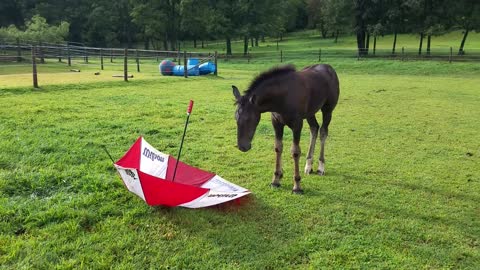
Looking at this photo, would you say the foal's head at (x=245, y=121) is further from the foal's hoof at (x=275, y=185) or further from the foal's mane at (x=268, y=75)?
the foal's hoof at (x=275, y=185)

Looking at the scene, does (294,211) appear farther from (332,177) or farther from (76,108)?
(76,108)

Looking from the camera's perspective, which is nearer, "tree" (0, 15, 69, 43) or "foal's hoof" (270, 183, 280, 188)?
"foal's hoof" (270, 183, 280, 188)

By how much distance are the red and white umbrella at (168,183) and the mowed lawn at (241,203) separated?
0.58ft

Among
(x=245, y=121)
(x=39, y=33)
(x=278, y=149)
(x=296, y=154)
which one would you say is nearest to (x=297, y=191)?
(x=296, y=154)

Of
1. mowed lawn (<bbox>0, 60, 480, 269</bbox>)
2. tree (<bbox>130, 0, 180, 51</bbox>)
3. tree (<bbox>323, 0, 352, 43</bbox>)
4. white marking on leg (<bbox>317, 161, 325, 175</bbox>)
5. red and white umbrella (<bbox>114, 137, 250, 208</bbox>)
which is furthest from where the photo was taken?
tree (<bbox>130, 0, 180, 51</bbox>)

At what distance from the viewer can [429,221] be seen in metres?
4.21

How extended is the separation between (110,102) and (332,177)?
772cm

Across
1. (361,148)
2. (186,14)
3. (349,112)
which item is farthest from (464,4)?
(361,148)

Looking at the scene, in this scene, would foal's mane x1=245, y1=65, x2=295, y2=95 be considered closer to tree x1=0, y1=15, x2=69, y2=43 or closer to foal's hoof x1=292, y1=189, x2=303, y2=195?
foal's hoof x1=292, y1=189, x2=303, y2=195

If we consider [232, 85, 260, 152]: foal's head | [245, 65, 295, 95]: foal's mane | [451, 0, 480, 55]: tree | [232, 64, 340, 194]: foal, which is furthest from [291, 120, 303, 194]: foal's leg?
[451, 0, 480, 55]: tree

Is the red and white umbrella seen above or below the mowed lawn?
above

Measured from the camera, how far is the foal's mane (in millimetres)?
4602

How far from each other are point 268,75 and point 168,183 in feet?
6.25

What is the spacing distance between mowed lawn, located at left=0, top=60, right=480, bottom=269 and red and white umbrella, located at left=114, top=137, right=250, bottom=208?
7.0 inches
